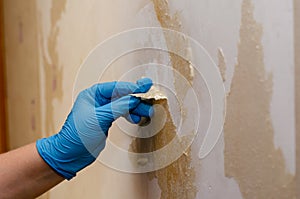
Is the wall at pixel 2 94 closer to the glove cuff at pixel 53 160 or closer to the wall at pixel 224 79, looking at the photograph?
the wall at pixel 224 79

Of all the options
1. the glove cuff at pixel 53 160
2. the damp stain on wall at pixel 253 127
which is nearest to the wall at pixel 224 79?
the damp stain on wall at pixel 253 127

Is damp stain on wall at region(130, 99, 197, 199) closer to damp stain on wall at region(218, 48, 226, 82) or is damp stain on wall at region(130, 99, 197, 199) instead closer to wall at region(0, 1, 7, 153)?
damp stain on wall at region(218, 48, 226, 82)

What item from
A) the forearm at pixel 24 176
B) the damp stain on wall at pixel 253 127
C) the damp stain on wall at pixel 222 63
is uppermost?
the damp stain on wall at pixel 222 63

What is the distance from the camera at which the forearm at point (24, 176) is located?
973 mm

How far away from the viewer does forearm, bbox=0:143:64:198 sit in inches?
38.3

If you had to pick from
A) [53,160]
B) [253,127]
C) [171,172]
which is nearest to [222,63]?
[253,127]

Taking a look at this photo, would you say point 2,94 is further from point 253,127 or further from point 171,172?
point 253,127

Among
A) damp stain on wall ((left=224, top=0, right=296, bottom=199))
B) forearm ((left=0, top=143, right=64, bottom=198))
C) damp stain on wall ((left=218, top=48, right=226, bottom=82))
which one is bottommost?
forearm ((left=0, top=143, right=64, bottom=198))

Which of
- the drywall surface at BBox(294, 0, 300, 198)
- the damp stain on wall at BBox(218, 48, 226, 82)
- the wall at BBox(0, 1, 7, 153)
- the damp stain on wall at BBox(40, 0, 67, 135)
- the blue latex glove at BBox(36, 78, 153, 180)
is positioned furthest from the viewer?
the wall at BBox(0, 1, 7, 153)

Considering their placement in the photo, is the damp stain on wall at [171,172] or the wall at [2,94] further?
the wall at [2,94]

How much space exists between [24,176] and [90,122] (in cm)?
22

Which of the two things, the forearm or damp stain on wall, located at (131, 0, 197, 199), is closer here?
damp stain on wall, located at (131, 0, 197, 199)

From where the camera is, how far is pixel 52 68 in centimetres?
130

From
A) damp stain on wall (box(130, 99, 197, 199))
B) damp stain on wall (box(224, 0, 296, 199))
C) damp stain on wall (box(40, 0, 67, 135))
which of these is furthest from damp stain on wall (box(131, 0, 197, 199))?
damp stain on wall (box(40, 0, 67, 135))
